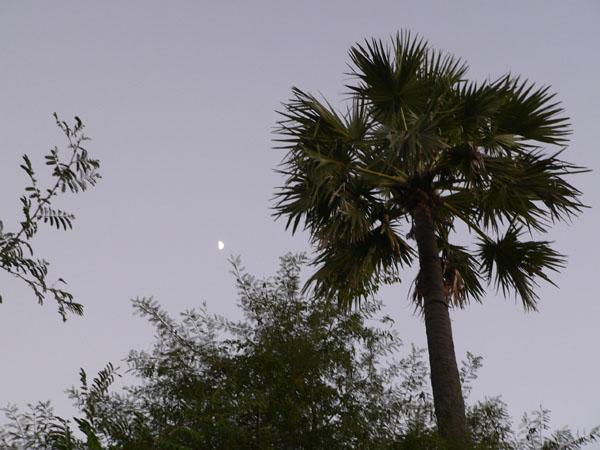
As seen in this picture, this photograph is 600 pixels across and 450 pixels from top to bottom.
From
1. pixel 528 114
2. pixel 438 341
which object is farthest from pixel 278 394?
pixel 528 114

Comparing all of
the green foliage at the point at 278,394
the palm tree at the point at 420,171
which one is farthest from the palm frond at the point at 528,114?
the green foliage at the point at 278,394

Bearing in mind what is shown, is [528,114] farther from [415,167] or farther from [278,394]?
[278,394]

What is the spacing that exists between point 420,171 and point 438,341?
2506mm

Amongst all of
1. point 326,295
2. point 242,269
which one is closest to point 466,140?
point 326,295

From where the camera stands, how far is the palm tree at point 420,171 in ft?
32.8

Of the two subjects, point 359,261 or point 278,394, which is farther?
point 359,261

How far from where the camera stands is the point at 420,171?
1022cm

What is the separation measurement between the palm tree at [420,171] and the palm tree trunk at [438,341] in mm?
22

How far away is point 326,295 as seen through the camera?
10625 mm

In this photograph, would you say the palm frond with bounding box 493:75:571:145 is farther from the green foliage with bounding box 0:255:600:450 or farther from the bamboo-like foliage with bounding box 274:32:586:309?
the green foliage with bounding box 0:255:600:450

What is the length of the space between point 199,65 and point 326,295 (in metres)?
8.40


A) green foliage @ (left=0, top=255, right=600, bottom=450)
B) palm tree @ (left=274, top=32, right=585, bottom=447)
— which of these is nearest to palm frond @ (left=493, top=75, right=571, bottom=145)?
palm tree @ (left=274, top=32, right=585, bottom=447)

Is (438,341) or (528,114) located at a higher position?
(528,114)

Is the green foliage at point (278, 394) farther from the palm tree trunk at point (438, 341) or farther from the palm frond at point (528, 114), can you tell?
the palm frond at point (528, 114)
